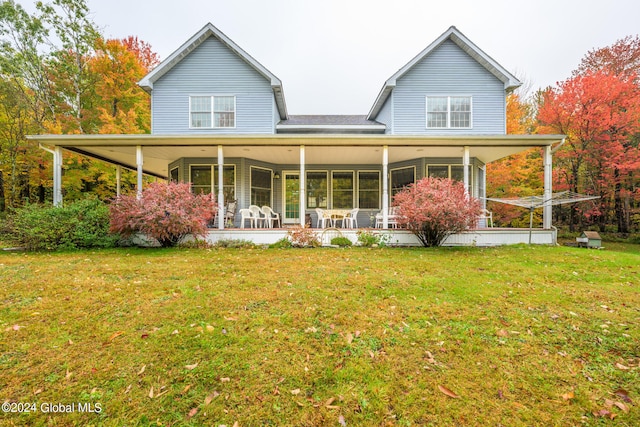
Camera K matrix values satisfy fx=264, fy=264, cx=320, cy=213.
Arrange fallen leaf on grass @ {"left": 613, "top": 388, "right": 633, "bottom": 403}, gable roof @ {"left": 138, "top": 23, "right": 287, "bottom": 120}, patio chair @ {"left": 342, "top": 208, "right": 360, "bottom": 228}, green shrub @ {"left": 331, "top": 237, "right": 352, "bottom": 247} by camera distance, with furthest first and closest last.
→ gable roof @ {"left": 138, "top": 23, "right": 287, "bottom": 120} → patio chair @ {"left": 342, "top": 208, "right": 360, "bottom": 228} → green shrub @ {"left": 331, "top": 237, "right": 352, "bottom": 247} → fallen leaf on grass @ {"left": 613, "top": 388, "right": 633, "bottom": 403}

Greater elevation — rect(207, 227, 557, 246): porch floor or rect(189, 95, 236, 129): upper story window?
rect(189, 95, 236, 129): upper story window

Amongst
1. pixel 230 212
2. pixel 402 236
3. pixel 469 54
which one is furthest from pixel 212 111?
pixel 469 54

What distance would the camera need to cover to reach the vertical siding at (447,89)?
10602 mm

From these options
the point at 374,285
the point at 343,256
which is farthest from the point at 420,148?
the point at 374,285

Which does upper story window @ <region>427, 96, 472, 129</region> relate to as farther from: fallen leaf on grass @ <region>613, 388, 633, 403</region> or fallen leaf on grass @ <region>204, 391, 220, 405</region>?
fallen leaf on grass @ <region>204, 391, 220, 405</region>

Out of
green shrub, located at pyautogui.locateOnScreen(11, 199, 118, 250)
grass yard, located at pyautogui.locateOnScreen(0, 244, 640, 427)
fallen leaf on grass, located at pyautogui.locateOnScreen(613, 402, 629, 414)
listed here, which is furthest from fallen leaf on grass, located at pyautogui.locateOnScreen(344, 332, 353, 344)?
green shrub, located at pyautogui.locateOnScreen(11, 199, 118, 250)

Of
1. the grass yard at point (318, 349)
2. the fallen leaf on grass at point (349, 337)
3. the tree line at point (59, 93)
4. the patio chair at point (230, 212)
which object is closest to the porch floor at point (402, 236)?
the patio chair at point (230, 212)

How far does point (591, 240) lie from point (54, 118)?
25.5 m

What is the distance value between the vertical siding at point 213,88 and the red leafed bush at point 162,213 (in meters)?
4.19

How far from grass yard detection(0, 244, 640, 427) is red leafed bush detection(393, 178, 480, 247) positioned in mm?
2451

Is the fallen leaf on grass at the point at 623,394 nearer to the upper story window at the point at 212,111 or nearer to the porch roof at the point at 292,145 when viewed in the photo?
the porch roof at the point at 292,145

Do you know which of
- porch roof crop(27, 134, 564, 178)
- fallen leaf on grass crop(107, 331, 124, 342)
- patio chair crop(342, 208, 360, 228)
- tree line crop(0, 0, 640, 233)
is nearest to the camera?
fallen leaf on grass crop(107, 331, 124, 342)

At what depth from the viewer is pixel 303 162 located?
8188mm

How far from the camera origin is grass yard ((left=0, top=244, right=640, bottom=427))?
1.80m
